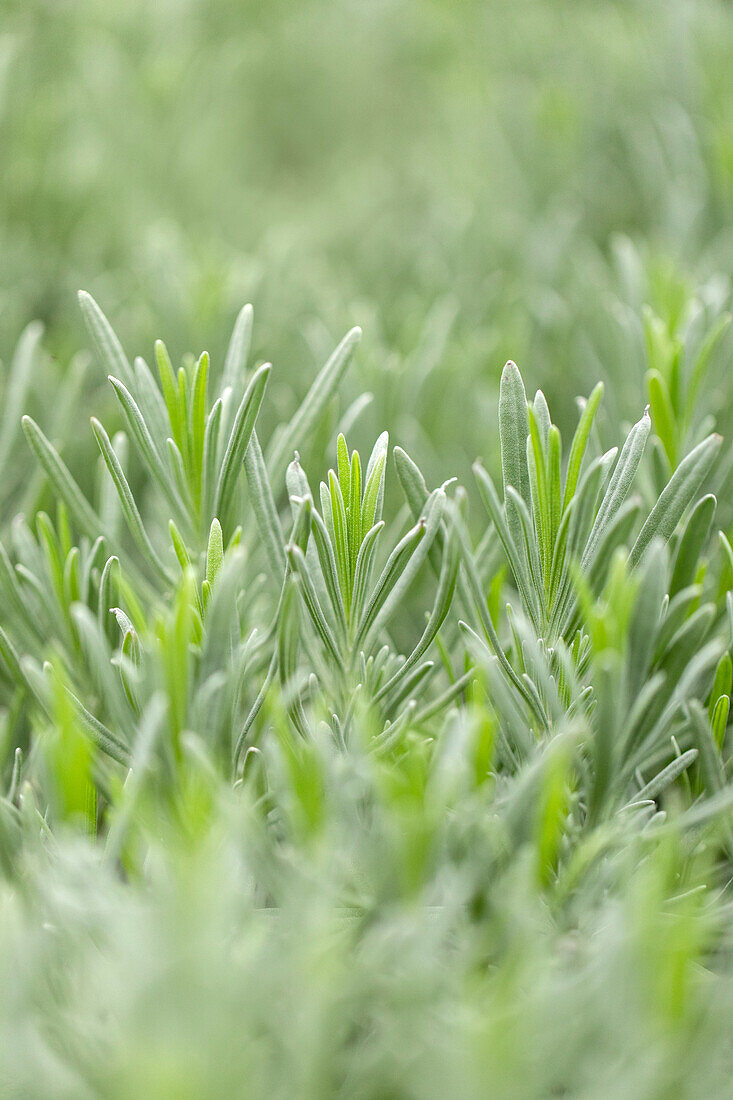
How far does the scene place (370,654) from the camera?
319mm

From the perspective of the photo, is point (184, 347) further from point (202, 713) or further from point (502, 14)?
point (502, 14)

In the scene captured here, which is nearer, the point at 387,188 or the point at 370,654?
the point at 370,654

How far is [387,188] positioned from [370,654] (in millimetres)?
536

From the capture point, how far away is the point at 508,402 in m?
0.28

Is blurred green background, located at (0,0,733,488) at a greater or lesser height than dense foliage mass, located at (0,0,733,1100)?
greater

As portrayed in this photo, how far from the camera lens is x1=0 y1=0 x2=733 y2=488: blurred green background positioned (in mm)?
459

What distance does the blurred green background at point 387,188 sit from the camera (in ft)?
1.51

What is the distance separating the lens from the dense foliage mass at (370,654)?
0.18 metres

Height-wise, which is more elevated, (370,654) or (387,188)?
(387,188)

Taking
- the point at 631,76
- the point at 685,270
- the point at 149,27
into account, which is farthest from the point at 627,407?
the point at 149,27

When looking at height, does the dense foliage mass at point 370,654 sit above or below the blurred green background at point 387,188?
below

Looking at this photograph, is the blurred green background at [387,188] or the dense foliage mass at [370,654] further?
the blurred green background at [387,188]

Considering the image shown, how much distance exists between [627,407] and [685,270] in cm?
14

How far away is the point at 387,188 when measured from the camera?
2.48ft
